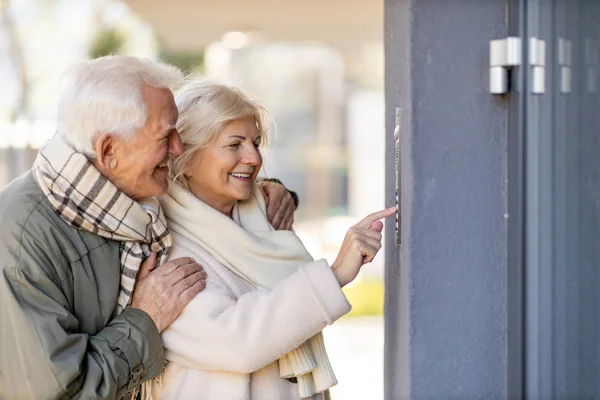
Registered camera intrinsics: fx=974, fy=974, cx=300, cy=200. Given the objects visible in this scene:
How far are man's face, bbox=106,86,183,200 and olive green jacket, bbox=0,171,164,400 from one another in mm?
148

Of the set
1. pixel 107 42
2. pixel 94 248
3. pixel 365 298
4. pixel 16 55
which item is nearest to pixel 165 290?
pixel 94 248

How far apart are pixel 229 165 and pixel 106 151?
371 mm

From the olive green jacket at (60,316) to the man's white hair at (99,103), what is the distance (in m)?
0.16

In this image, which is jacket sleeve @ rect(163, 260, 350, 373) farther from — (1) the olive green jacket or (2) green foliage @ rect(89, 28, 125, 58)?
→ (2) green foliage @ rect(89, 28, 125, 58)

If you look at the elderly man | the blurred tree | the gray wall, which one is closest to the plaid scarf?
the elderly man

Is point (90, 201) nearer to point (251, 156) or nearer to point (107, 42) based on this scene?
point (251, 156)

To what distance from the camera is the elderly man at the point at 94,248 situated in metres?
2.05

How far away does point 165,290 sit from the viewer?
7.41ft

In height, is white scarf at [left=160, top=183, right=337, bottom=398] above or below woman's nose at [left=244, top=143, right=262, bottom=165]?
below

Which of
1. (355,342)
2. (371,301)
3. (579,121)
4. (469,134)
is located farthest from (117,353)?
(371,301)

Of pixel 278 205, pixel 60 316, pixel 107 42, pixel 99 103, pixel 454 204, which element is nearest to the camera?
pixel 454 204

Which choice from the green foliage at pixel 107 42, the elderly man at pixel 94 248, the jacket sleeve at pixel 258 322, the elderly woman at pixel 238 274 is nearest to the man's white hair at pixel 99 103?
the elderly man at pixel 94 248

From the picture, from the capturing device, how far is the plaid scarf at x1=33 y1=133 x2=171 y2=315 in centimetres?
214

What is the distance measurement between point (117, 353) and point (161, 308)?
158 millimetres
